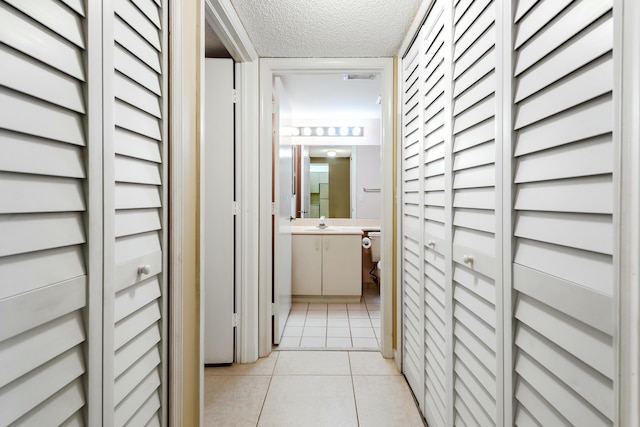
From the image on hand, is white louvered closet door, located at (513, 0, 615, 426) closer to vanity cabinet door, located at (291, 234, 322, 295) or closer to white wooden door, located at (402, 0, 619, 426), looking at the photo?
white wooden door, located at (402, 0, 619, 426)

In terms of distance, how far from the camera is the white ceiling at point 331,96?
300 centimetres

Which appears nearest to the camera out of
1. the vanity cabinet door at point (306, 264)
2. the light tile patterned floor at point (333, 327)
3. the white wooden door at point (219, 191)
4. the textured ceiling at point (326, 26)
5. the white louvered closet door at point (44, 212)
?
the white louvered closet door at point (44, 212)

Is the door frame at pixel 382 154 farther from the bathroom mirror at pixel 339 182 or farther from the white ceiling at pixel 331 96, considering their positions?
the bathroom mirror at pixel 339 182

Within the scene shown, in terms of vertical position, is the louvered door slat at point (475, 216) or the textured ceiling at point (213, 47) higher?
the textured ceiling at point (213, 47)

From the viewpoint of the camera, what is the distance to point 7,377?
533mm

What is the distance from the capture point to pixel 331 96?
3.43m

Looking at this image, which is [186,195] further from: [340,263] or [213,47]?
[340,263]

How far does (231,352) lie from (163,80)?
1.82 metres

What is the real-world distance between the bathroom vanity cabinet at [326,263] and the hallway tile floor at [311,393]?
120 centimetres

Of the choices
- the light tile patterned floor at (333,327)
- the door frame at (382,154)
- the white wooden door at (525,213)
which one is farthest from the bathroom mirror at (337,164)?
the white wooden door at (525,213)

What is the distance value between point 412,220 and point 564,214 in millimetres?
1279

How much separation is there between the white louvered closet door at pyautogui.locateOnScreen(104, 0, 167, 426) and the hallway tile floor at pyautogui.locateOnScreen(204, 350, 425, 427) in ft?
2.71

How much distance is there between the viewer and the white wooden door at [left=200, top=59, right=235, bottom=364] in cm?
223

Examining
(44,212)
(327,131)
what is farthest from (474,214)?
(327,131)
